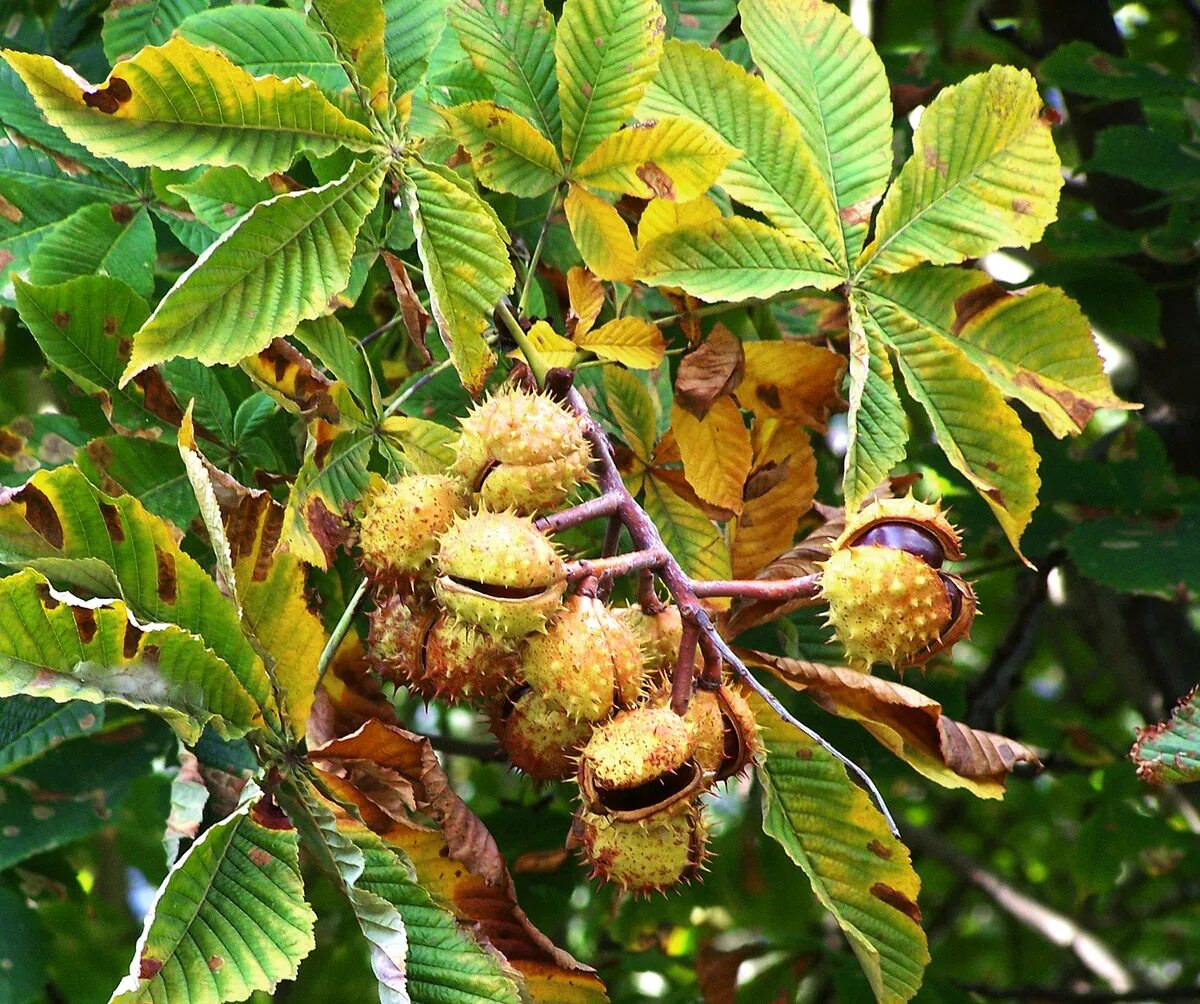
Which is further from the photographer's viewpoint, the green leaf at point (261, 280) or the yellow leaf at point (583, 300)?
the yellow leaf at point (583, 300)

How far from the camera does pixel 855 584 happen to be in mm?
1464

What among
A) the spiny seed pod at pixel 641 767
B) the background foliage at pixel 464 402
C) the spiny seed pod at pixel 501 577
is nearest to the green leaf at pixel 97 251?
the background foliage at pixel 464 402

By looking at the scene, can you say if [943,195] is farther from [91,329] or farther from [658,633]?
[91,329]

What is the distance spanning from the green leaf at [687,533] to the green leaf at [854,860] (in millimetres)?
207

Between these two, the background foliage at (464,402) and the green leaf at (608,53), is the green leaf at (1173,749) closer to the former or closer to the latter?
the background foliage at (464,402)

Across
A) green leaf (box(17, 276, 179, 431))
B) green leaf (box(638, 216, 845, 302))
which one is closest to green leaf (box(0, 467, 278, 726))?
green leaf (box(17, 276, 179, 431))

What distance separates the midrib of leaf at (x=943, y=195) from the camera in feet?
5.35

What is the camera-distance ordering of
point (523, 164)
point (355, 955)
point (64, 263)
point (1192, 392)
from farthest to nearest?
point (355, 955) → point (1192, 392) → point (64, 263) → point (523, 164)

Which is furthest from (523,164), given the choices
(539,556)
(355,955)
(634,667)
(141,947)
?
(355,955)

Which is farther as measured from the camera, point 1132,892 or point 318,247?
point 1132,892

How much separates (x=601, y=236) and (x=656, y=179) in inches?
3.8

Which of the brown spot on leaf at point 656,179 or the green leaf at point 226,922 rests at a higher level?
the brown spot on leaf at point 656,179

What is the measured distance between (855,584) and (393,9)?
83cm

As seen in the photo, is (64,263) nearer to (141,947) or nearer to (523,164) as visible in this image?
(523,164)
